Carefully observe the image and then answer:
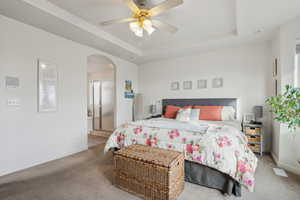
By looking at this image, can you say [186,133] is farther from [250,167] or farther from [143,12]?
[143,12]

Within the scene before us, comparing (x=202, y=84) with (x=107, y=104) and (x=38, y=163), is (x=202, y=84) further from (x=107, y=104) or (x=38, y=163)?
(x=38, y=163)

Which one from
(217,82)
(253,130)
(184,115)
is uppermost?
(217,82)

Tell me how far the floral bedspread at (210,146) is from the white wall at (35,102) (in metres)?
1.55

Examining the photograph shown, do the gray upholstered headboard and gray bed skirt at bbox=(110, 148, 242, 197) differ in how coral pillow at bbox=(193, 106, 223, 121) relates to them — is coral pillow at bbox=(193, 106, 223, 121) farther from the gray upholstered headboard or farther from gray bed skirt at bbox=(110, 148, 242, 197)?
gray bed skirt at bbox=(110, 148, 242, 197)

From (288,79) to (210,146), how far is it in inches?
76.3

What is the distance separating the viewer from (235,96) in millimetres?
3705

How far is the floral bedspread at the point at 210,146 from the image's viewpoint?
176 centimetres

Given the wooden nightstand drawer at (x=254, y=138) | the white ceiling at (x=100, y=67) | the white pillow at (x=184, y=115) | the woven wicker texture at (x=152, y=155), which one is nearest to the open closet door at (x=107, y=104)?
the white ceiling at (x=100, y=67)

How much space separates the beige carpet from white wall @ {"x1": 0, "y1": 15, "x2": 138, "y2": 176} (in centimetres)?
32

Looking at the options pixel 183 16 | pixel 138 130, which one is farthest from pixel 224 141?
pixel 183 16

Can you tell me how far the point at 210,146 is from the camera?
1906mm

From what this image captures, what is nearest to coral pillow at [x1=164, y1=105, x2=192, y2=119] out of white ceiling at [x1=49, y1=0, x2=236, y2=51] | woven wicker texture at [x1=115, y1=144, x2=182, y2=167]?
white ceiling at [x1=49, y1=0, x2=236, y2=51]

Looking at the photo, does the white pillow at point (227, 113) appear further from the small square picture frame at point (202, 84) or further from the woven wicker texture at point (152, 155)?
the woven wicker texture at point (152, 155)

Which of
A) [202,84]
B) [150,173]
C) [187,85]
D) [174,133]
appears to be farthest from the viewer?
[187,85]
